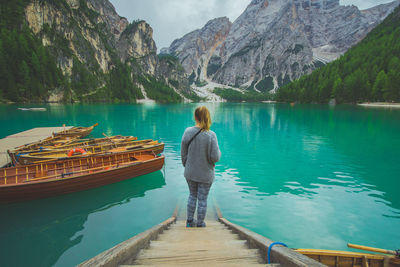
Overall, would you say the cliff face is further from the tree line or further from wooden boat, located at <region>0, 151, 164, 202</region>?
the tree line

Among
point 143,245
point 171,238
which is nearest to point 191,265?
point 143,245

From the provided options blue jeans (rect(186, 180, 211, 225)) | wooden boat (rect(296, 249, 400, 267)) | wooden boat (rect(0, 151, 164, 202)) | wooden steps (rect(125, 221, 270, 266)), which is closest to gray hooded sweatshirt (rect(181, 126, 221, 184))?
blue jeans (rect(186, 180, 211, 225))

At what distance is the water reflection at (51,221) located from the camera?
644cm

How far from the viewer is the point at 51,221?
809 cm

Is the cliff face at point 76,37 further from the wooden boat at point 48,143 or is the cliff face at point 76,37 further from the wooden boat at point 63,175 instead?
the wooden boat at point 63,175

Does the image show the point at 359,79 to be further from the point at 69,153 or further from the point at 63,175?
the point at 63,175

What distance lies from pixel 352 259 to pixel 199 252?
10.9 ft

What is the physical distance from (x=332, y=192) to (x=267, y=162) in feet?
19.0

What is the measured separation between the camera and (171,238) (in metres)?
4.59

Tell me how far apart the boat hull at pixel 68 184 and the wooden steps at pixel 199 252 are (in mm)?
7307

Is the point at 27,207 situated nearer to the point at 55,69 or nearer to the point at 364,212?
the point at 364,212

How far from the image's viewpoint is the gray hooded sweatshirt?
4.53m

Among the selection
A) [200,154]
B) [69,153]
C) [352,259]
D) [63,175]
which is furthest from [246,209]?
[69,153]

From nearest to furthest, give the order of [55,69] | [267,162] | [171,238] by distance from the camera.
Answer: [171,238]
[267,162]
[55,69]
